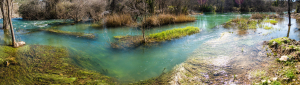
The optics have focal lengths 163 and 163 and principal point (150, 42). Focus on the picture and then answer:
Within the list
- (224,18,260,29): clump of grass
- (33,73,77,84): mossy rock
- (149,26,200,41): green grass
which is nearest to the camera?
(33,73,77,84): mossy rock

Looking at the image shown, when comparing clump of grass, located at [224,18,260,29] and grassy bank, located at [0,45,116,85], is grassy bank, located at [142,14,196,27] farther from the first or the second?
grassy bank, located at [0,45,116,85]

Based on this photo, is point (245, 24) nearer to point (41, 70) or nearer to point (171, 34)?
point (171, 34)

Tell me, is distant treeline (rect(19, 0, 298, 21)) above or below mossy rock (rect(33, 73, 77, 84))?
above

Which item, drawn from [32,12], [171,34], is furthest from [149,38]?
[32,12]

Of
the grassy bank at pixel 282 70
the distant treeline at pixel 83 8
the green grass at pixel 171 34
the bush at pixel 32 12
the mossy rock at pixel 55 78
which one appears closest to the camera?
the grassy bank at pixel 282 70

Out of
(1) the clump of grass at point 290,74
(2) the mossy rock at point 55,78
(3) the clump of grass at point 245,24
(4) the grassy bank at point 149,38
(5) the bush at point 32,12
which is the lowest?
(2) the mossy rock at point 55,78

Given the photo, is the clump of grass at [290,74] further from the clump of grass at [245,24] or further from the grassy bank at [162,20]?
the clump of grass at [245,24]

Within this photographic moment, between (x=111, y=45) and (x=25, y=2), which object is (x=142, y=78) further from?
(x=25, y=2)

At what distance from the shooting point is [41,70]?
4.63 m

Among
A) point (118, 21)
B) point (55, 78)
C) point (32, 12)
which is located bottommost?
point (55, 78)

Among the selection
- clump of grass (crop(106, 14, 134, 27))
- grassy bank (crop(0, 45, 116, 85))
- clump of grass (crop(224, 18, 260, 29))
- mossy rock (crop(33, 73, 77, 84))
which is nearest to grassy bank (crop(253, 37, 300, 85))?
grassy bank (crop(0, 45, 116, 85))

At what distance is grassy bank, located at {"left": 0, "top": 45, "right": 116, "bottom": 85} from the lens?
4.04 metres

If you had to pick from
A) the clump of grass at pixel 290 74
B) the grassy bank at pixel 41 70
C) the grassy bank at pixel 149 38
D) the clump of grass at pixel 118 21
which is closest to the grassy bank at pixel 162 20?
the clump of grass at pixel 118 21

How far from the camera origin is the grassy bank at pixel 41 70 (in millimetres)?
4043
